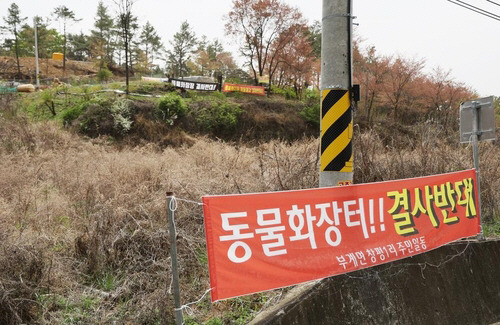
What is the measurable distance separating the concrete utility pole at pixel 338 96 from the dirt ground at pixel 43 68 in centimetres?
4453

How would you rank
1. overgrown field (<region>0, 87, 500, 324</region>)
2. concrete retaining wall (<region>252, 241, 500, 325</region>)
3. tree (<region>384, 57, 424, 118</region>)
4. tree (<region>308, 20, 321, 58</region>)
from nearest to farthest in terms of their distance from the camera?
concrete retaining wall (<region>252, 241, 500, 325</region>)
overgrown field (<region>0, 87, 500, 324</region>)
tree (<region>384, 57, 424, 118</region>)
tree (<region>308, 20, 321, 58</region>)

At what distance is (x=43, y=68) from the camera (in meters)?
45.9

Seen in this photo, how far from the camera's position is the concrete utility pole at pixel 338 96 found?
4156 mm

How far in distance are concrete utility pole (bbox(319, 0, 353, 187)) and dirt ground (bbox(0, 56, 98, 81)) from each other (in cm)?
4453

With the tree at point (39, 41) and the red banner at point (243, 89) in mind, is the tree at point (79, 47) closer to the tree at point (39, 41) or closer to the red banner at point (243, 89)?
the tree at point (39, 41)

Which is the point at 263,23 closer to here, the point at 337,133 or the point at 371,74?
the point at 371,74

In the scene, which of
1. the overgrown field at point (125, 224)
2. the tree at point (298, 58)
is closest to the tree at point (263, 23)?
the tree at point (298, 58)

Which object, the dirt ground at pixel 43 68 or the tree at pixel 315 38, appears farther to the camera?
the dirt ground at pixel 43 68

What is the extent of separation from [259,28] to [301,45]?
404 cm

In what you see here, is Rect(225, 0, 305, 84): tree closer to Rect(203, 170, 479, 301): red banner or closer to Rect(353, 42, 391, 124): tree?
Rect(353, 42, 391, 124): tree

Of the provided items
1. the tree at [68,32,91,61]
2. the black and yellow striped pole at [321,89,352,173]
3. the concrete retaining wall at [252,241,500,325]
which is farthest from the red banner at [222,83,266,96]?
the tree at [68,32,91,61]

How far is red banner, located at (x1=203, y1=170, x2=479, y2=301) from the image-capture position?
2799 millimetres

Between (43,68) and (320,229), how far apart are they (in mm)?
51731

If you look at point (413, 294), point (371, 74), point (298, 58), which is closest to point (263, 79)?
point (298, 58)
